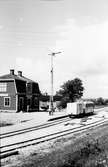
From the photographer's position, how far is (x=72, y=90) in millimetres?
70562

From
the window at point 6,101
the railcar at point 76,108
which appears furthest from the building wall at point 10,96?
the railcar at point 76,108

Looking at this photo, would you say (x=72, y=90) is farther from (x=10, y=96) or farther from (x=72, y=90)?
(x=10, y=96)

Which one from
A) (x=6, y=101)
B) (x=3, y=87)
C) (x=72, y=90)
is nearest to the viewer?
(x=6, y=101)

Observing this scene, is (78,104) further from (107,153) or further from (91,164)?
(91,164)

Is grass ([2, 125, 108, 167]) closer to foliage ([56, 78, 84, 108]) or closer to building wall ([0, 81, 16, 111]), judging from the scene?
building wall ([0, 81, 16, 111])

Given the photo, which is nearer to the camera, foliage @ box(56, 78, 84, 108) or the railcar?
the railcar

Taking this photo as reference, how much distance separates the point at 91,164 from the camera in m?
10.4

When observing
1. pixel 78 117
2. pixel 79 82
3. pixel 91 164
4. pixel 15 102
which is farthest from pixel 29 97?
pixel 91 164

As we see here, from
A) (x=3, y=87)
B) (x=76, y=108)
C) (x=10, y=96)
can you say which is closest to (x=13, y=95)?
(x=10, y=96)

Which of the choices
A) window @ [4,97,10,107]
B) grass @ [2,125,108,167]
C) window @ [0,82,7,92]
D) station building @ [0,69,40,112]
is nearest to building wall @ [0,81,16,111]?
station building @ [0,69,40,112]

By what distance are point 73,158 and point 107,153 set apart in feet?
6.96

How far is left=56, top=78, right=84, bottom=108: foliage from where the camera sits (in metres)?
68.6

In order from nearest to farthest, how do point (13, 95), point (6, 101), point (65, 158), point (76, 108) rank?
point (65, 158), point (76, 108), point (13, 95), point (6, 101)

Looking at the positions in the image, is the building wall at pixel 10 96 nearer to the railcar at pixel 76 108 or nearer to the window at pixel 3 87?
the window at pixel 3 87
